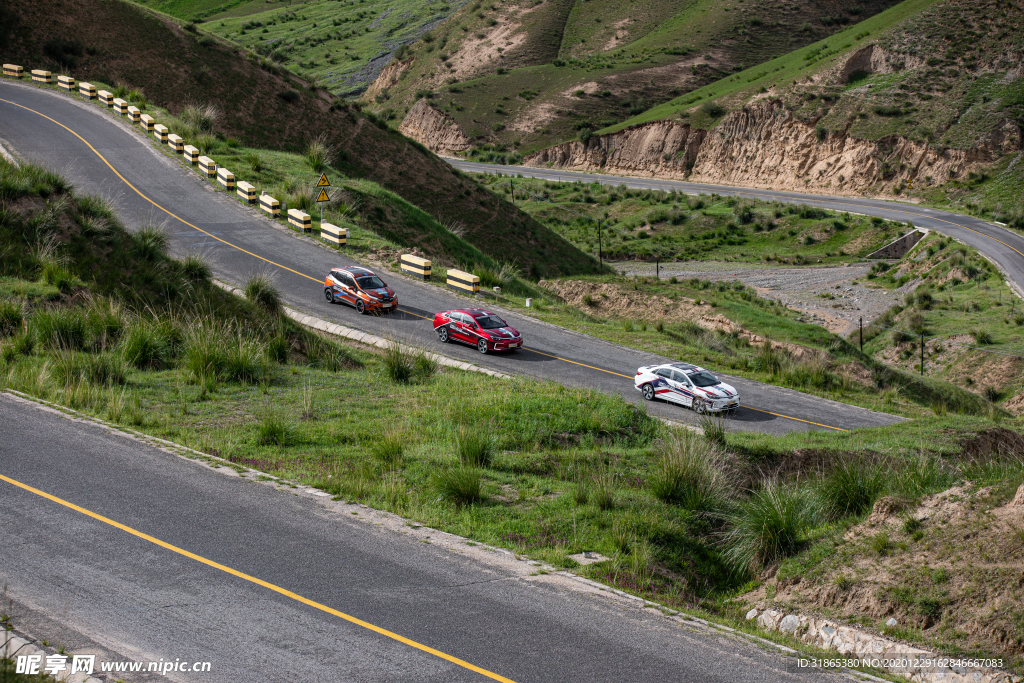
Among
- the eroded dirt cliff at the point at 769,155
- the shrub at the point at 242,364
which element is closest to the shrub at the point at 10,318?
the shrub at the point at 242,364

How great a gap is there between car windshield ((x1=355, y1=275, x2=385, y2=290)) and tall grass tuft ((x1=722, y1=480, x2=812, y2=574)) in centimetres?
1957

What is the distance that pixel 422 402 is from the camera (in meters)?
18.4

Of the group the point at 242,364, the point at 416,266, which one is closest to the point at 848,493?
the point at 242,364

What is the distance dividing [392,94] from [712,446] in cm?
11614

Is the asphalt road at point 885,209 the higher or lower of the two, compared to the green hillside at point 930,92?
lower

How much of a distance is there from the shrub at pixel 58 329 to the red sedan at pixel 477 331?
1169 cm

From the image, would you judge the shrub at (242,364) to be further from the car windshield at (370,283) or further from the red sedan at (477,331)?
the car windshield at (370,283)

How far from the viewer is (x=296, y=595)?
9.72 m

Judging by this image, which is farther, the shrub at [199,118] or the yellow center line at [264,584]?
the shrub at [199,118]

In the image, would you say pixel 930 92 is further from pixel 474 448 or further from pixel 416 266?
pixel 474 448

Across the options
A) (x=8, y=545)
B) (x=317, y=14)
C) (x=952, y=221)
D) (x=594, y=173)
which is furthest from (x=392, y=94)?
(x=8, y=545)

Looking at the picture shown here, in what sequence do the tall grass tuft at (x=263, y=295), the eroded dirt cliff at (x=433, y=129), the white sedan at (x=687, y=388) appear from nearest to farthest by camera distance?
the white sedan at (x=687, y=388) < the tall grass tuft at (x=263, y=295) < the eroded dirt cliff at (x=433, y=129)

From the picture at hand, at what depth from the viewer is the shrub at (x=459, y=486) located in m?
13.0

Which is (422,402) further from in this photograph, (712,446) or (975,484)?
(975,484)
